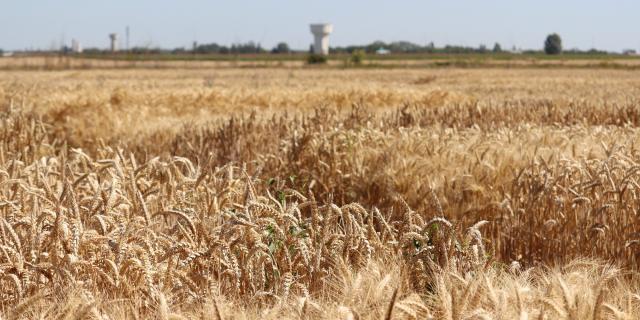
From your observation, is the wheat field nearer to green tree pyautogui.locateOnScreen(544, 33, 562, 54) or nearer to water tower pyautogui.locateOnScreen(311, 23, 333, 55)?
water tower pyautogui.locateOnScreen(311, 23, 333, 55)

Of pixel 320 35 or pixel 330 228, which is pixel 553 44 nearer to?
pixel 320 35

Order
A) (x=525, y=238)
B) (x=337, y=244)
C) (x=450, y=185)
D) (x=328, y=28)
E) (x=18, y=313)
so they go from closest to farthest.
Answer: (x=18, y=313)
(x=337, y=244)
(x=525, y=238)
(x=450, y=185)
(x=328, y=28)

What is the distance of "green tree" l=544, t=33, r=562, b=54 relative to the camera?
5674 inches

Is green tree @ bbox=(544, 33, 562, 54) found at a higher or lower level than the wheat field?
higher

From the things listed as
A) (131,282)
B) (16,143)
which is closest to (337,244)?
(131,282)

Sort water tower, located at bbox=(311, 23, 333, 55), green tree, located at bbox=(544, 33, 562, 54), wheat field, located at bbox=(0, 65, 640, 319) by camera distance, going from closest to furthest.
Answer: wheat field, located at bbox=(0, 65, 640, 319), water tower, located at bbox=(311, 23, 333, 55), green tree, located at bbox=(544, 33, 562, 54)

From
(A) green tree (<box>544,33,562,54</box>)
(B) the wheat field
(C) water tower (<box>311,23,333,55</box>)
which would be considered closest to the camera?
(B) the wheat field

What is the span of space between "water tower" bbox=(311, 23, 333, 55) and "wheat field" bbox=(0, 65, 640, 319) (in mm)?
125157

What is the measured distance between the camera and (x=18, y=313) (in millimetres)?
2346

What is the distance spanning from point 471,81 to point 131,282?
39.9m

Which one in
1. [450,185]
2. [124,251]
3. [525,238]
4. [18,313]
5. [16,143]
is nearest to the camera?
[18,313]

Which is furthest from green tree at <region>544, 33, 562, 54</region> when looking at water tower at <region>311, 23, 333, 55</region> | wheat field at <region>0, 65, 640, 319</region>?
wheat field at <region>0, 65, 640, 319</region>

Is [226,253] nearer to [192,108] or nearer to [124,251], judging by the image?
[124,251]

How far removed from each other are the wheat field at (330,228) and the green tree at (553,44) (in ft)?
457
